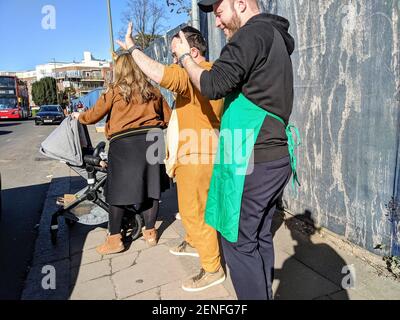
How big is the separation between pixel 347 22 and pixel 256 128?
A: 5.63 feet

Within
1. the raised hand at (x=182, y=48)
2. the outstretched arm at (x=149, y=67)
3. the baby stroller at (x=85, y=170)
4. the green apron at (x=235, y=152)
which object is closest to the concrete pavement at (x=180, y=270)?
the baby stroller at (x=85, y=170)

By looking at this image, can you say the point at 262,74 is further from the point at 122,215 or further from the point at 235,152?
the point at 122,215

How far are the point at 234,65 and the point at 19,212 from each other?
471 centimetres

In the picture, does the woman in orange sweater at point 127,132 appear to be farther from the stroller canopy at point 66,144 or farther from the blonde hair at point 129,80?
the stroller canopy at point 66,144

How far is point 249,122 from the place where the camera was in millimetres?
1839

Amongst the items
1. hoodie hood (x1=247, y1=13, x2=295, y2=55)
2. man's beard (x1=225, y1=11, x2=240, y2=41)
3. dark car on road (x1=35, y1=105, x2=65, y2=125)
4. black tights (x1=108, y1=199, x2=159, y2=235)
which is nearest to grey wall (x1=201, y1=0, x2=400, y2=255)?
hoodie hood (x1=247, y1=13, x2=295, y2=55)

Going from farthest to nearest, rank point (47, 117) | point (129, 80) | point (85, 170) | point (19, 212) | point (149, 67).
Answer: point (47, 117) → point (19, 212) → point (85, 170) → point (129, 80) → point (149, 67)

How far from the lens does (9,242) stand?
162 inches

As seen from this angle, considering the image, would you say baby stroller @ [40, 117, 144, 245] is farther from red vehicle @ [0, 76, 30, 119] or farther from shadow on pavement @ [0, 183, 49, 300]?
red vehicle @ [0, 76, 30, 119]

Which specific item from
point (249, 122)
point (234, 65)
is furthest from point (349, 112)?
point (234, 65)

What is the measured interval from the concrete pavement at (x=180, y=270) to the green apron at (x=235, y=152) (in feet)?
3.38

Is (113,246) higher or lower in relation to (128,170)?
lower

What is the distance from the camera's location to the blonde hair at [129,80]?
3.11 m

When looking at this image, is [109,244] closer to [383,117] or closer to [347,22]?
[383,117]
